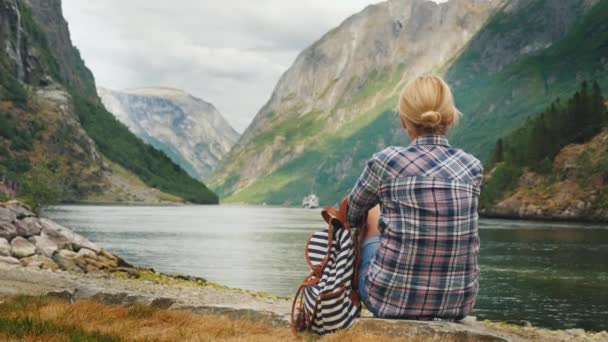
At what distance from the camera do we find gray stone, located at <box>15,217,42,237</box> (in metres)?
25.0

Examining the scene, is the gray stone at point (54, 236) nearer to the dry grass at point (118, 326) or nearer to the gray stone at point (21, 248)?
the gray stone at point (21, 248)

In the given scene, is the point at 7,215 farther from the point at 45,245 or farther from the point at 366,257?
the point at 366,257

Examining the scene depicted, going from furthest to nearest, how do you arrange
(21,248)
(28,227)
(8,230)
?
(28,227) → (8,230) → (21,248)

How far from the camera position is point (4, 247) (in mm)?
23656

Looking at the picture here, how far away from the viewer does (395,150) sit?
7117 mm

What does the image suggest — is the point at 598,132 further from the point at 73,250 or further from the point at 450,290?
the point at 450,290

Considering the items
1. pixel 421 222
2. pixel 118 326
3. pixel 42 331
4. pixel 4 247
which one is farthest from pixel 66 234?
pixel 421 222

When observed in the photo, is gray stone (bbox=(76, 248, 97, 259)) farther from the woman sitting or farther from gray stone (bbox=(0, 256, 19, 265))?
the woman sitting

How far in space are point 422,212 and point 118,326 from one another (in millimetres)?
4480

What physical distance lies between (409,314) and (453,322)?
68cm

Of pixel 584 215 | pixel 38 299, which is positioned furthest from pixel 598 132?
pixel 38 299

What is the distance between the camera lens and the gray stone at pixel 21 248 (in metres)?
23.6

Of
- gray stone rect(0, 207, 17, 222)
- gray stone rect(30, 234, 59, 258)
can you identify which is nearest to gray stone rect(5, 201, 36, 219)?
gray stone rect(0, 207, 17, 222)

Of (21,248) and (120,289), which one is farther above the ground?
(21,248)
